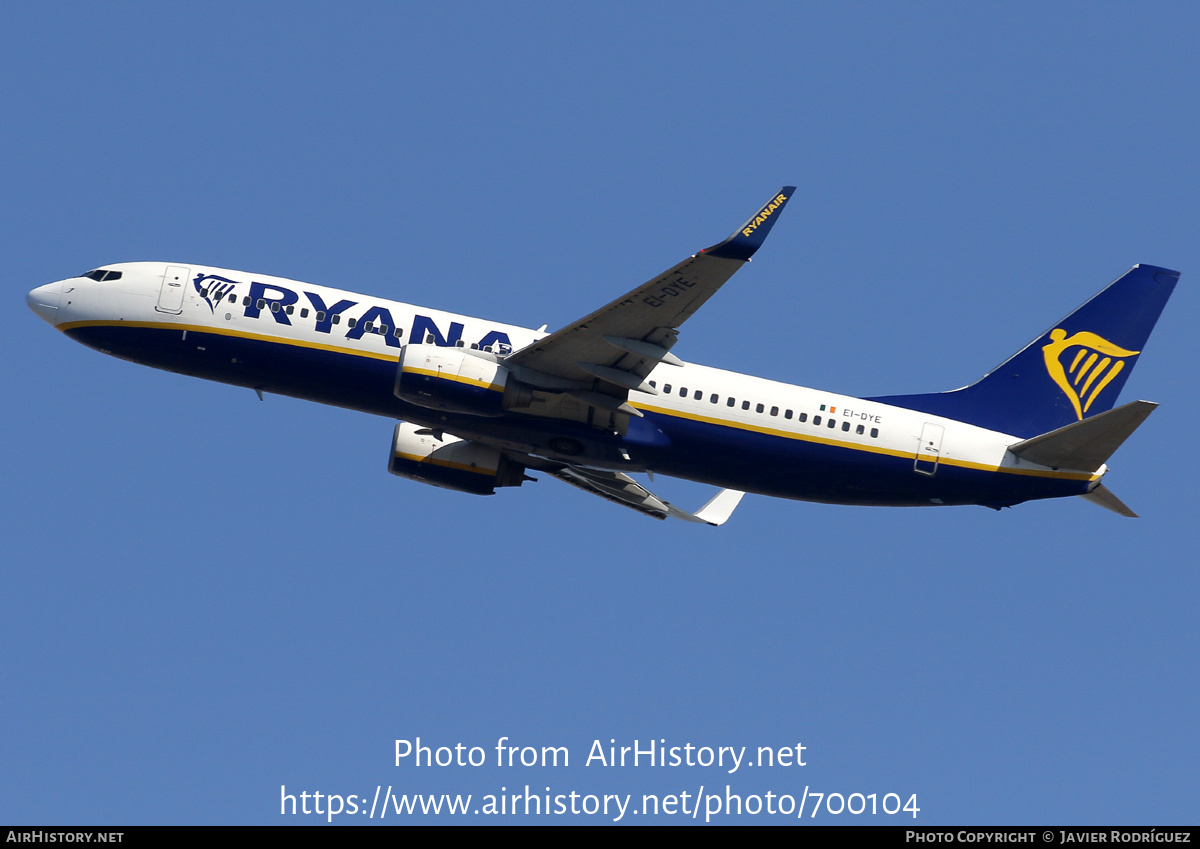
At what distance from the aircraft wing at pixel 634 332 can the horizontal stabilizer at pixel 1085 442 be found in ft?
38.1

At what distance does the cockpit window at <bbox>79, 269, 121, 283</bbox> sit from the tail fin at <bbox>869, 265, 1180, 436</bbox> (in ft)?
80.9

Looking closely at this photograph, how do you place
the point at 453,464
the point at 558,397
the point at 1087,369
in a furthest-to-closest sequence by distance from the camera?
1. the point at 453,464
2. the point at 1087,369
3. the point at 558,397

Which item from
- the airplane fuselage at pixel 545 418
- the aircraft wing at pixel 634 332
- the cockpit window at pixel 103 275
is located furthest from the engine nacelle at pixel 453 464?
the cockpit window at pixel 103 275

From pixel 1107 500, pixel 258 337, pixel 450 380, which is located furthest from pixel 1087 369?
pixel 258 337

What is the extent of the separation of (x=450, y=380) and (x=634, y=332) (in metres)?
5.33

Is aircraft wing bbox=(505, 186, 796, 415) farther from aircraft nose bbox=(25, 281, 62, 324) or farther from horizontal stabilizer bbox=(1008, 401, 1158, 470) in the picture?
aircraft nose bbox=(25, 281, 62, 324)

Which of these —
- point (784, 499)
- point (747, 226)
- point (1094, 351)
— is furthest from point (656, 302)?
point (1094, 351)

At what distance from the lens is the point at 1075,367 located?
42125 mm

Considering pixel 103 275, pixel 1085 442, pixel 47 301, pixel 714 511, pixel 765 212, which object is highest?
pixel 765 212

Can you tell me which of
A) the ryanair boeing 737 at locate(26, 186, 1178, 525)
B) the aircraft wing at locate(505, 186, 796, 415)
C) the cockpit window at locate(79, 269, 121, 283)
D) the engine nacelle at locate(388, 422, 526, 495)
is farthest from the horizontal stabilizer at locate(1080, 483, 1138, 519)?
the cockpit window at locate(79, 269, 121, 283)

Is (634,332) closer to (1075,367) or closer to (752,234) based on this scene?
(752,234)

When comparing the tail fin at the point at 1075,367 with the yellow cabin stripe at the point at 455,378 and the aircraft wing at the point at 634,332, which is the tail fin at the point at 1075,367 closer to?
the aircraft wing at the point at 634,332

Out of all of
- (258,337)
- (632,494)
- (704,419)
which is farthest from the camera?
(632,494)

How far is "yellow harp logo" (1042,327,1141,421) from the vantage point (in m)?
41.9
